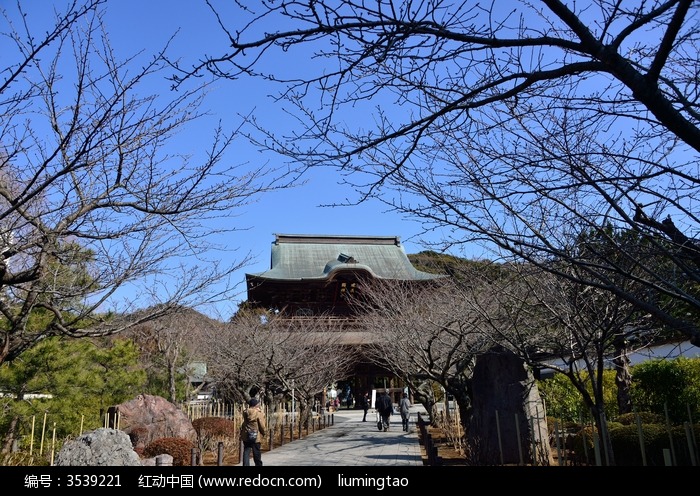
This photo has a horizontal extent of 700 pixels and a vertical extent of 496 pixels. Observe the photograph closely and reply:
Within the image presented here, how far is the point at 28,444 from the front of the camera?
9.20 meters

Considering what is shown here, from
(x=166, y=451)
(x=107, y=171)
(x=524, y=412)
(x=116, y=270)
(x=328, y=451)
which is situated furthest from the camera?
(x=328, y=451)

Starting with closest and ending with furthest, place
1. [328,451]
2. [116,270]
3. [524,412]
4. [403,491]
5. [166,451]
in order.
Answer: [403,491] → [116,270] → [524,412] → [166,451] → [328,451]

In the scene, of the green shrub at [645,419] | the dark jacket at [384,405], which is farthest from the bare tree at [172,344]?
the green shrub at [645,419]

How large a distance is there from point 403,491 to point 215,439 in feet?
34.7

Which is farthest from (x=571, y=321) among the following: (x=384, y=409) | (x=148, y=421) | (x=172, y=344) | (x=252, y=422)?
(x=172, y=344)

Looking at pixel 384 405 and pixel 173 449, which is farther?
pixel 384 405

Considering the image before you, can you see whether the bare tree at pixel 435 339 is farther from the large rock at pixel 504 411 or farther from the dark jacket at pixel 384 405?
the dark jacket at pixel 384 405

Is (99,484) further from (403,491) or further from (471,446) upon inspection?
(471,446)

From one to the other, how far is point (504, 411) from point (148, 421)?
778 centimetres

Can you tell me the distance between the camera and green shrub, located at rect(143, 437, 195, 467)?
970 cm

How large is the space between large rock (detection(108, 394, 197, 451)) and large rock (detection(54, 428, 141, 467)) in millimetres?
4795

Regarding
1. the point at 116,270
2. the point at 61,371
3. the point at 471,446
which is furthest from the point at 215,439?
the point at 116,270

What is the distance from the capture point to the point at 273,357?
15.7m

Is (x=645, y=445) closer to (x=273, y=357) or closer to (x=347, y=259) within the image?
(x=273, y=357)
